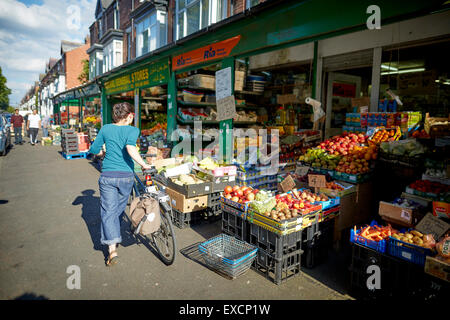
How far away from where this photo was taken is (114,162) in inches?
149

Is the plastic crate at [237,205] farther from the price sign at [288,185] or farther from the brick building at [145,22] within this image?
the brick building at [145,22]

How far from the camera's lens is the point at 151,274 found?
3.62 metres

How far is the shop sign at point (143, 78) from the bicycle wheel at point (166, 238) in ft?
22.6

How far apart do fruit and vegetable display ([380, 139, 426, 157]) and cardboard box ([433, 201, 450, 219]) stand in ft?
3.99

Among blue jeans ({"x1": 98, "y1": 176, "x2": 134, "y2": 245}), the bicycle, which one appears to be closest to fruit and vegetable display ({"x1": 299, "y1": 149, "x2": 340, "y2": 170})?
the bicycle

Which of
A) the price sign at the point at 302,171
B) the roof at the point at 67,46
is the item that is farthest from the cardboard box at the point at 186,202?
the roof at the point at 67,46

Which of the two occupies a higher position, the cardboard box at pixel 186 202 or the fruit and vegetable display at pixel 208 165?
the fruit and vegetable display at pixel 208 165

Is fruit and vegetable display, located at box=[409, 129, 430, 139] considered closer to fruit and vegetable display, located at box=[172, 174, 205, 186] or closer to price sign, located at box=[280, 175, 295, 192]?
price sign, located at box=[280, 175, 295, 192]

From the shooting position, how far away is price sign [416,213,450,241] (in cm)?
310

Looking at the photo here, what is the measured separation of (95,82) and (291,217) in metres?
17.2

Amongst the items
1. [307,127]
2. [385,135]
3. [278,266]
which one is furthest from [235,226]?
[307,127]

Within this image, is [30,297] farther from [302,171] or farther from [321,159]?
[321,159]

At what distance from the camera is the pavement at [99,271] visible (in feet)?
10.6
